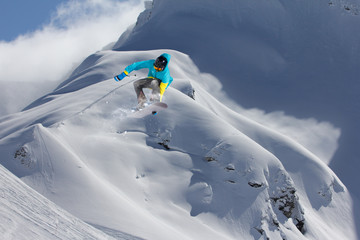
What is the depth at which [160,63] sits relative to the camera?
934 cm

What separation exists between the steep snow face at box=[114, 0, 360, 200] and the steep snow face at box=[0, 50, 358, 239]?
1706 cm

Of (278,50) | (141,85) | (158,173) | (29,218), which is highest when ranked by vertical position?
(278,50)

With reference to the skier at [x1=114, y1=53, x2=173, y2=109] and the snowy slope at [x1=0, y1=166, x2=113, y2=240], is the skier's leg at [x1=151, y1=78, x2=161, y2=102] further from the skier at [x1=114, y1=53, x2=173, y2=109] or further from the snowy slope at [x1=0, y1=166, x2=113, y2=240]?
the snowy slope at [x1=0, y1=166, x2=113, y2=240]

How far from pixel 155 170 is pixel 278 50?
3579 cm

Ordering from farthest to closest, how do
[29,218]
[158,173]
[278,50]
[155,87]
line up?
[278,50] → [158,173] → [155,87] → [29,218]

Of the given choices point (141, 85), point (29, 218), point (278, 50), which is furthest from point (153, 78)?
point (278, 50)

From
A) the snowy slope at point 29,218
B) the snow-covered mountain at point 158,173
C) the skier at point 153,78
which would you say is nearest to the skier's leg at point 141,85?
the skier at point 153,78

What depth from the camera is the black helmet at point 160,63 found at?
930cm

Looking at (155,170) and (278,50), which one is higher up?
(278,50)

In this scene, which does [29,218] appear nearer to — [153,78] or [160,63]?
[160,63]

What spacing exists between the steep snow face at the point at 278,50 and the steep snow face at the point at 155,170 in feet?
56.0

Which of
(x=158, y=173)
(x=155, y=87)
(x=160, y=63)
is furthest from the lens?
(x=158, y=173)

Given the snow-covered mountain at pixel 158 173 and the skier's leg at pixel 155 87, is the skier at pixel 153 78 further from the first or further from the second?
the snow-covered mountain at pixel 158 173

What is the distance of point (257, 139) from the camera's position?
2448 centimetres
